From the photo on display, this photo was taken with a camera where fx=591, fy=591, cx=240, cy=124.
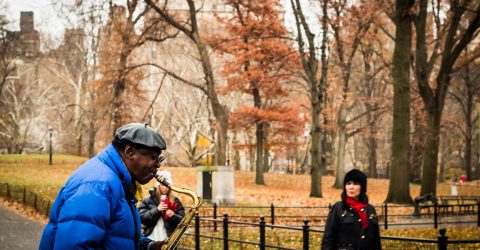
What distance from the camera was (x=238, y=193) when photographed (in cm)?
3008

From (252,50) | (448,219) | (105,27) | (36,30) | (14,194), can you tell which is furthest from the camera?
(36,30)

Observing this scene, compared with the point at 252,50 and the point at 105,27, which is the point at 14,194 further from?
the point at 252,50

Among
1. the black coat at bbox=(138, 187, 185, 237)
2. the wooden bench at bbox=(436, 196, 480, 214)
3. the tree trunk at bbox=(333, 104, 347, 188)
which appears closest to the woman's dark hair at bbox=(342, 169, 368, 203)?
the black coat at bbox=(138, 187, 185, 237)

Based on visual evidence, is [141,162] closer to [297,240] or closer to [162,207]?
[162,207]

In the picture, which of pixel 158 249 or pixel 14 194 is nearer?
pixel 158 249

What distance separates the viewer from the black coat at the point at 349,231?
6238 mm

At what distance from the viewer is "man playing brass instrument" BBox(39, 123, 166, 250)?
3033 mm

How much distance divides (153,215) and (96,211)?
5.18 m

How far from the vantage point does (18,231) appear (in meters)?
17.6

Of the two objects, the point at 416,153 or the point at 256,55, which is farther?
the point at 416,153

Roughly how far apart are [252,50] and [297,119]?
5.39m

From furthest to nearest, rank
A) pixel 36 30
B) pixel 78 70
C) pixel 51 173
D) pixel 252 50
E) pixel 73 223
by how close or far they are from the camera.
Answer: pixel 78 70, pixel 36 30, pixel 51 173, pixel 252 50, pixel 73 223

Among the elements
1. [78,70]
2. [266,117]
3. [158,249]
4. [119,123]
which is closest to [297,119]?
[266,117]

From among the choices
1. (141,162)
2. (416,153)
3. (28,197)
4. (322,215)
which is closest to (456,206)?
(322,215)
